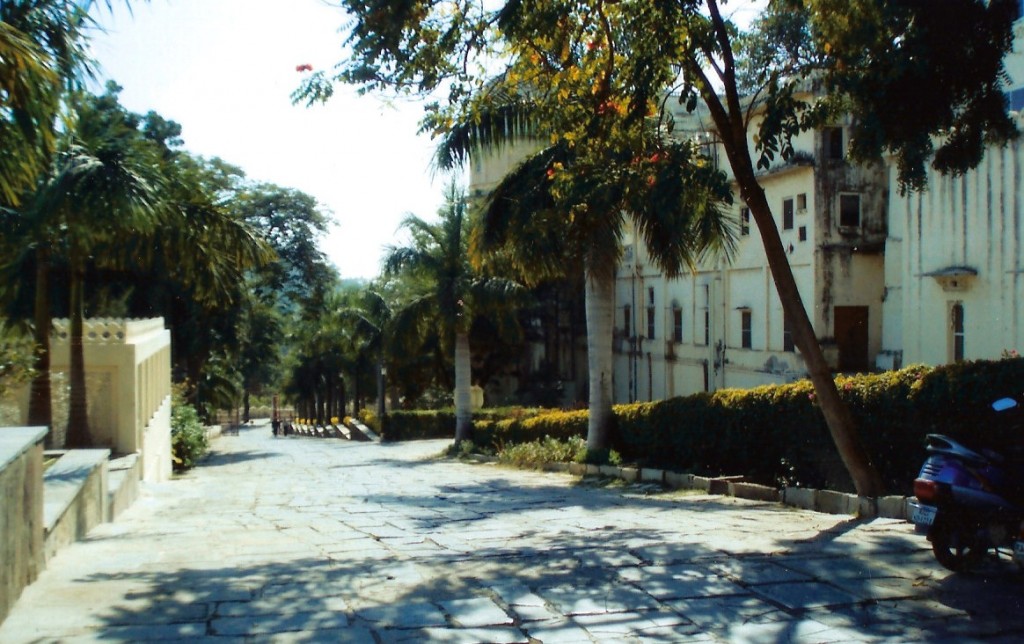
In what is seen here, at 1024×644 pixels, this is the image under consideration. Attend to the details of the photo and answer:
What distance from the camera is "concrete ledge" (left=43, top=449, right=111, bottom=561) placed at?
26.8 feet

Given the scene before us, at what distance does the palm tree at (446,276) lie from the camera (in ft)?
99.5

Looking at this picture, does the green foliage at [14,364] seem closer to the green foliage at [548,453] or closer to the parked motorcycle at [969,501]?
the green foliage at [548,453]

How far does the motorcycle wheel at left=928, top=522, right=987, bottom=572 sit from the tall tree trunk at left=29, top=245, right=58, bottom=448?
12.9m

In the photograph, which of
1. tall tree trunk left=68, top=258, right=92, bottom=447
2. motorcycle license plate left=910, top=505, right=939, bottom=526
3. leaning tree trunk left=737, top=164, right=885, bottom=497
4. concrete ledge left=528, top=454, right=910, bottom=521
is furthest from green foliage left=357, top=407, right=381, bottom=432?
motorcycle license plate left=910, top=505, right=939, bottom=526

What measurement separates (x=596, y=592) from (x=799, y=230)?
78.3 feet

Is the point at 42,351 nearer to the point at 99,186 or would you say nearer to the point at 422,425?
the point at 99,186

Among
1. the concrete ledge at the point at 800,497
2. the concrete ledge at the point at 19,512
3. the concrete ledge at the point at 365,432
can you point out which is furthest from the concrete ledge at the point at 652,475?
the concrete ledge at the point at 365,432

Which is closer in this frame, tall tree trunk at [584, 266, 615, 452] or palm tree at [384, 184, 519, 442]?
tall tree trunk at [584, 266, 615, 452]

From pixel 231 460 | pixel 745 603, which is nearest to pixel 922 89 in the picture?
pixel 745 603

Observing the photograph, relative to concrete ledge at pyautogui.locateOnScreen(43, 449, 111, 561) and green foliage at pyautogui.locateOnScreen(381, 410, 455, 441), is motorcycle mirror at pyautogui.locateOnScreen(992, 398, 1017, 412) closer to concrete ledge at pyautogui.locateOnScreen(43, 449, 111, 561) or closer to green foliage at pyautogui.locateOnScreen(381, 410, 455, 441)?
concrete ledge at pyautogui.locateOnScreen(43, 449, 111, 561)

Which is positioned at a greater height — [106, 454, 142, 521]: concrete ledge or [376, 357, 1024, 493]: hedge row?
[376, 357, 1024, 493]: hedge row

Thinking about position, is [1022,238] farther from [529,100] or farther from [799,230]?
[529,100]

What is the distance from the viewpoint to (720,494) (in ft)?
45.3

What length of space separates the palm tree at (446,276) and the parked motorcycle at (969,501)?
23497 millimetres
